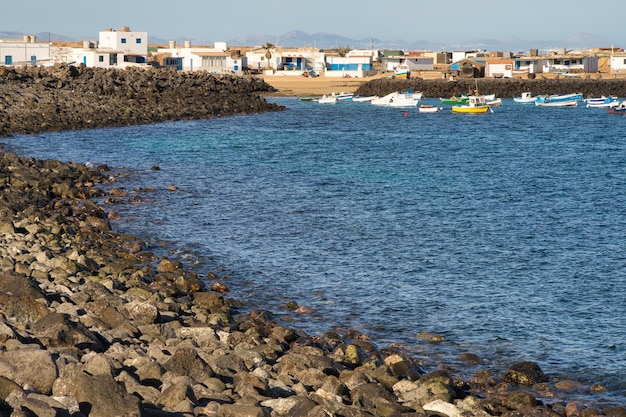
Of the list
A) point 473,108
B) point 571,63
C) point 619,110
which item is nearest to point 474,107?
point 473,108

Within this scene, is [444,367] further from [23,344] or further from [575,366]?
[23,344]

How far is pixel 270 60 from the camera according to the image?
431ft

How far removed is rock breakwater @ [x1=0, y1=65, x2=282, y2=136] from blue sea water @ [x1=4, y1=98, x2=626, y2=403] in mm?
5247

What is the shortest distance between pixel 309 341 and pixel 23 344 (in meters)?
5.01

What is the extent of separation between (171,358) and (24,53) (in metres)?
87.3

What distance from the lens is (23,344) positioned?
10.2 m

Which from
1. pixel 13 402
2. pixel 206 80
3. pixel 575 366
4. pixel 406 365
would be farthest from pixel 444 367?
pixel 206 80

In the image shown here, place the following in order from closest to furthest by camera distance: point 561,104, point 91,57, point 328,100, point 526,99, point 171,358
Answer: point 171,358 < point 561,104 < point 328,100 < point 91,57 < point 526,99

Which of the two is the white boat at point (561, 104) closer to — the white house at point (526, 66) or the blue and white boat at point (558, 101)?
the blue and white boat at point (558, 101)

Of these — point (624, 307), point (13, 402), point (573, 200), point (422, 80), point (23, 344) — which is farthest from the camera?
point (422, 80)

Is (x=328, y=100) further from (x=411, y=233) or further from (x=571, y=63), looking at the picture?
(x=411, y=233)

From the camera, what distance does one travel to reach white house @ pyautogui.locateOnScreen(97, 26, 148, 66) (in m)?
97.8

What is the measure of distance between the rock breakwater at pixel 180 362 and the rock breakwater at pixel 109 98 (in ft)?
113

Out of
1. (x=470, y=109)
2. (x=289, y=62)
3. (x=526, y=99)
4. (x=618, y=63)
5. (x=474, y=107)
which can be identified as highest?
(x=289, y=62)
